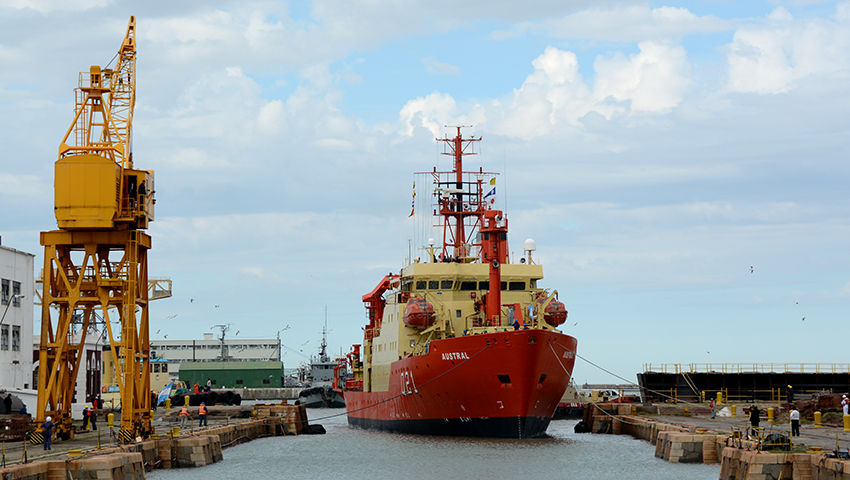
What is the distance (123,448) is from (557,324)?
75.7 ft

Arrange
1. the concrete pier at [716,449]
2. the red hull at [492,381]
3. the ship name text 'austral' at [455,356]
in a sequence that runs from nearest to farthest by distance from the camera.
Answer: the concrete pier at [716,449]
the red hull at [492,381]
the ship name text 'austral' at [455,356]

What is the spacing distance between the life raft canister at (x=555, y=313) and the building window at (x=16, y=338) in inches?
1163

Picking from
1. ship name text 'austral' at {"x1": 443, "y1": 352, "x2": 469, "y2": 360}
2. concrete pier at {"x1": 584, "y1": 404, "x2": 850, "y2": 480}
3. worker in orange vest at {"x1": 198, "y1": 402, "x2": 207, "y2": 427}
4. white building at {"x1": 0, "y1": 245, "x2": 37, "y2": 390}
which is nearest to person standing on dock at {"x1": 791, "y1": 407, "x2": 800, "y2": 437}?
concrete pier at {"x1": 584, "y1": 404, "x2": 850, "y2": 480}

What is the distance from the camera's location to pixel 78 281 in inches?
1443

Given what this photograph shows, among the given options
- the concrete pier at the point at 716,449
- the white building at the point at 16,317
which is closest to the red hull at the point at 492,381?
the concrete pier at the point at 716,449

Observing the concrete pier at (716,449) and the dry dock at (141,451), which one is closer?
the concrete pier at (716,449)

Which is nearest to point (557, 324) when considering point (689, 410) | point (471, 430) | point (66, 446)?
point (471, 430)

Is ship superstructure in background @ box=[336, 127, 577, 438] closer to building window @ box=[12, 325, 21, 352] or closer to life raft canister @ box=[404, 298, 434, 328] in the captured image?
life raft canister @ box=[404, 298, 434, 328]

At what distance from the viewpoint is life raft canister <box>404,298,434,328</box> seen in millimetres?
45969

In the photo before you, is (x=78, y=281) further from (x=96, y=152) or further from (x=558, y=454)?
(x=558, y=454)

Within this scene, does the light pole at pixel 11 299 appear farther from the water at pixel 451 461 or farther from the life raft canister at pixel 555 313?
the life raft canister at pixel 555 313

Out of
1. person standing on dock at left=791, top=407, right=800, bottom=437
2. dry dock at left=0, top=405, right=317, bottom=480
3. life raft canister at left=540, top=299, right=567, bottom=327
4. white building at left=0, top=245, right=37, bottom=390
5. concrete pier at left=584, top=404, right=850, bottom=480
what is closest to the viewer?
concrete pier at left=584, top=404, right=850, bottom=480

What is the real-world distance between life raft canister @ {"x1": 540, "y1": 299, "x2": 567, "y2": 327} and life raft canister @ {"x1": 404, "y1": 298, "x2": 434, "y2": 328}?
5.82m

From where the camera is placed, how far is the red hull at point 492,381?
39.3m
